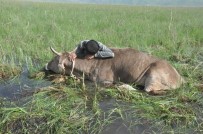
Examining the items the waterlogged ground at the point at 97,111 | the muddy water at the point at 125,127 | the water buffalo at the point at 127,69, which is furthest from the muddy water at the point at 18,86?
the muddy water at the point at 125,127

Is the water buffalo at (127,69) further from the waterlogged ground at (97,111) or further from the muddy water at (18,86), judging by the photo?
the muddy water at (18,86)

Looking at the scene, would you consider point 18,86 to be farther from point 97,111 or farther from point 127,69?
point 97,111

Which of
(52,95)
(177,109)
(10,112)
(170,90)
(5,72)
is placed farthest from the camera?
(5,72)

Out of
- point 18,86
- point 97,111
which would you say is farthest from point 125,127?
point 18,86

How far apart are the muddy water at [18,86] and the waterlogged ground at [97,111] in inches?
0.7

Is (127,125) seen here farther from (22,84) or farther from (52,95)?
(22,84)

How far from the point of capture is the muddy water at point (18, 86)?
6.64 m

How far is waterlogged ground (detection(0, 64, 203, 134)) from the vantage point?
5.12 metres

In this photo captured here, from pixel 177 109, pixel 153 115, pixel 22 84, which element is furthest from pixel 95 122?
pixel 22 84

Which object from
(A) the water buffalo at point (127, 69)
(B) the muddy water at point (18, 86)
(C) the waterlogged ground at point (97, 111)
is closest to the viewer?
(C) the waterlogged ground at point (97, 111)

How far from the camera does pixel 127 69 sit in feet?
24.2

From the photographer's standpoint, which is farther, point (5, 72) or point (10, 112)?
point (5, 72)

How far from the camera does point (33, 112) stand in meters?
5.39

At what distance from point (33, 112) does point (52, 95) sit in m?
0.89
